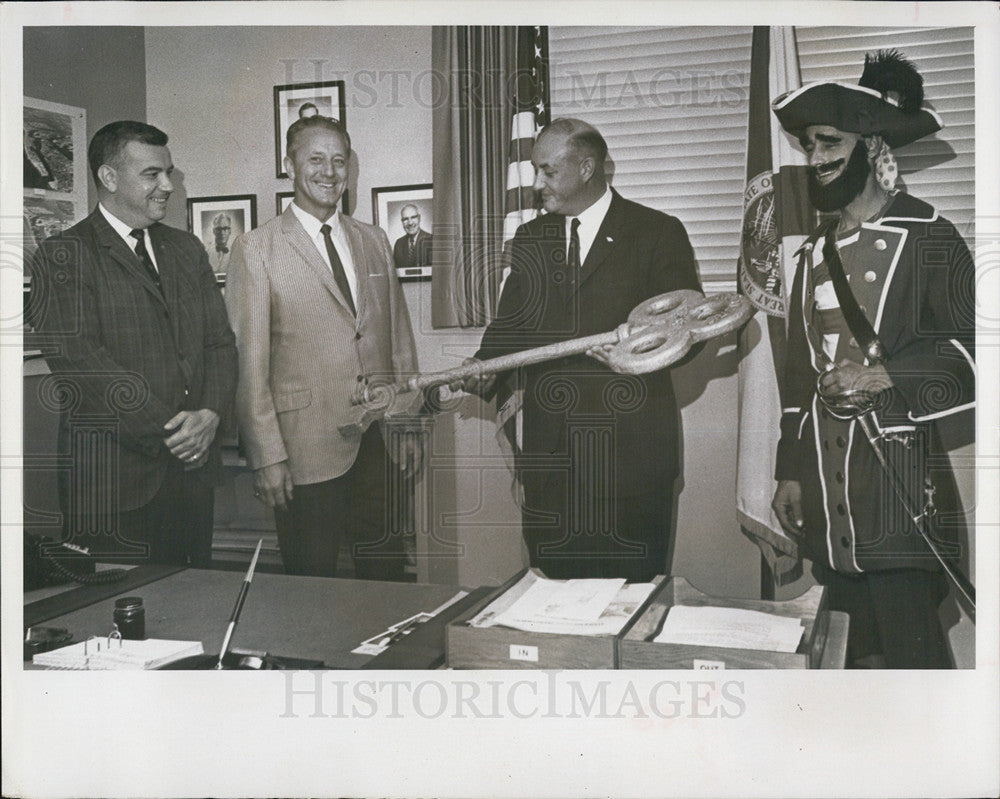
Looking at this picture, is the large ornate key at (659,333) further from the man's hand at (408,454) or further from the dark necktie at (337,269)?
the dark necktie at (337,269)

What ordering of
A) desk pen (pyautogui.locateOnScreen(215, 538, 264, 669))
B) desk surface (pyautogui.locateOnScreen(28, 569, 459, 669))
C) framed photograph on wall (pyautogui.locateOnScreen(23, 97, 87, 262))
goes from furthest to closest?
framed photograph on wall (pyautogui.locateOnScreen(23, 97, 87, 262)), desk surface (pyautogui.locateOnScreen(28, 569, 459, 669)), desk pen (pyautogui.locateOnScreen(215, 538, 264, 669))

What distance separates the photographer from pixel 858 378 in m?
2.73

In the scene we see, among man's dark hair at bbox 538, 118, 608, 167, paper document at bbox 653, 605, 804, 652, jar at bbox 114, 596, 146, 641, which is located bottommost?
paper document at bbox 653, 605, 804, 652

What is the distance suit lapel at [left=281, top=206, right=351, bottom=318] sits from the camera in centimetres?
276

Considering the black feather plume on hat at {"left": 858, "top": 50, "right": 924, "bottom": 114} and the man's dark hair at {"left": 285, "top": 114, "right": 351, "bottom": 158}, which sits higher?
the black feather plume on hat at {"left": 858, "top": 50, "right": 924, "bottom": 114}

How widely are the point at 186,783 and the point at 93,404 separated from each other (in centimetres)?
117

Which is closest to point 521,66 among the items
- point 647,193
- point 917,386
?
point 647,193

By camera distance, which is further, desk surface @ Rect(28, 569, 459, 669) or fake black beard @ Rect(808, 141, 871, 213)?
fake black beard @ Rect(808, 141, 871, 213)

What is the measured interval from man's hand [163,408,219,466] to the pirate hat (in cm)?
196

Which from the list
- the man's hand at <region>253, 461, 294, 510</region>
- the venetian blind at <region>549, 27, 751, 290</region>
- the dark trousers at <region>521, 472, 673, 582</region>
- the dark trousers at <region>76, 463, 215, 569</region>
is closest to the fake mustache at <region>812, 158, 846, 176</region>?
the venetian blind at <region>549, 27, 751, 290</region>

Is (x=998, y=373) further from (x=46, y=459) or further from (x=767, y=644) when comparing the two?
(x=46, y=459)

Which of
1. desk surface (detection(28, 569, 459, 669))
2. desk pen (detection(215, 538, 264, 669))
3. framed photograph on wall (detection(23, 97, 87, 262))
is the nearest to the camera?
desk pen (detection(215, 538, 264, 669))

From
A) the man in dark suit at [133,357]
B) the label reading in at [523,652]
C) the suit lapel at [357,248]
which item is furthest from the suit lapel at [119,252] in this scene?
the label reading in at [523,652]

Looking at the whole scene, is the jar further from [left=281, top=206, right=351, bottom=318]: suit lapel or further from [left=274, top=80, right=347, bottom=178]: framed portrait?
[left=274, top=80, right=347, bottom=178]: framed portrait
